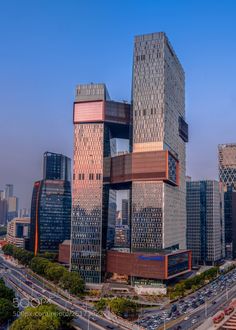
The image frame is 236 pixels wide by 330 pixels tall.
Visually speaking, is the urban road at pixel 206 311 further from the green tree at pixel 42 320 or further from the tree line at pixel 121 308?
the green tree at pixel 42 320

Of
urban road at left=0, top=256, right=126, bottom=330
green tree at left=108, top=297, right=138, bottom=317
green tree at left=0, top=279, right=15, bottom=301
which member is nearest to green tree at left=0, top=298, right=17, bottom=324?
green tree at left=0, top=279, right=15, bottom=301

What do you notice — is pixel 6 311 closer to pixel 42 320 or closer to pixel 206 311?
pixel 42 320

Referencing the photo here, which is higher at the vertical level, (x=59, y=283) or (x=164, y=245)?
(x=164, y=245)

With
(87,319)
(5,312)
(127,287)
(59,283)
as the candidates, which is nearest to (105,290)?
(127,287)

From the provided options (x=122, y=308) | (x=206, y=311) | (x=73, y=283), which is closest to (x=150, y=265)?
(x=73, y=283)

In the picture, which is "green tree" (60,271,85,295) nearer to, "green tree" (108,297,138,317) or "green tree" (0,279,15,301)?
"green tree" (0,279,15,301)

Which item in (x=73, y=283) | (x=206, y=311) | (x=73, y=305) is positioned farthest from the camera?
(x=73, y=283)

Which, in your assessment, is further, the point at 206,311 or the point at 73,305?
the point at 73,305

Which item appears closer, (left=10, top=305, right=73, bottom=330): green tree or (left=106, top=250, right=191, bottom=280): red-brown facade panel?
(left=10, top=305, right=73, bottom=330): green tree

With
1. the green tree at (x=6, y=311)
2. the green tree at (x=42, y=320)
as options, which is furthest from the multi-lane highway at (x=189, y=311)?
the green tree at (x=6, y=311)

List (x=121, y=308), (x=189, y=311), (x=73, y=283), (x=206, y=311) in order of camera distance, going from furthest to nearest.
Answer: (x=73, y=283), (x=189, y=311), (x=206, y=311), (x=121, y=308)

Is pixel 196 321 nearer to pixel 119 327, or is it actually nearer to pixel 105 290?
pixel 119 327
